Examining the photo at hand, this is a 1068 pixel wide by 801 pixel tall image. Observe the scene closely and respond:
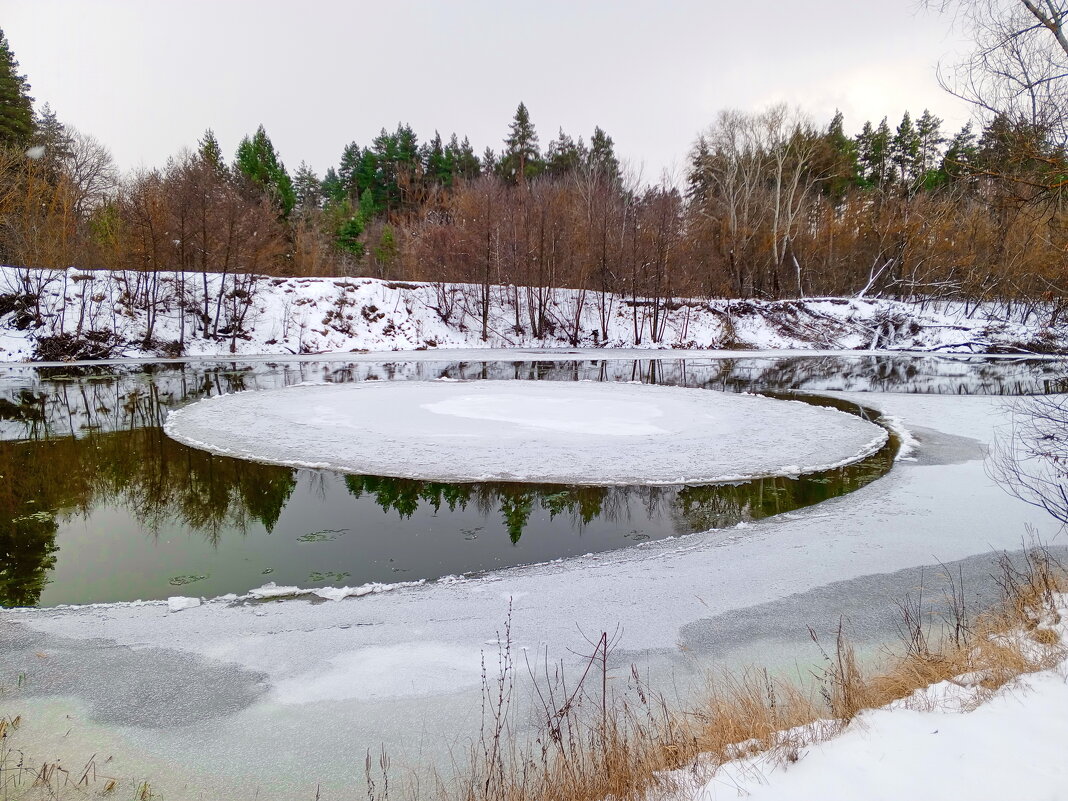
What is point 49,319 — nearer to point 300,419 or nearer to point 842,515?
point 300,419

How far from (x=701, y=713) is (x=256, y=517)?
19.9ft

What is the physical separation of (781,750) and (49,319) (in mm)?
30839

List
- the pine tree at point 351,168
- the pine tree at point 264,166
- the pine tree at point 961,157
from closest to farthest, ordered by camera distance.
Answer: the pine tree at point 961,157 < the pine tree at point 264,166 < the pine tree at point 351,168

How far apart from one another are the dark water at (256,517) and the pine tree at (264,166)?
34.3 meters

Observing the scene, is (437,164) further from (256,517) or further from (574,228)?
Answer: (256,517)

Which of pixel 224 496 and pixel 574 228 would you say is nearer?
pixel 224 496

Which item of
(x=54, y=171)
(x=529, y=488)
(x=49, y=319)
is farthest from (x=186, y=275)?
(x=529, y=488)

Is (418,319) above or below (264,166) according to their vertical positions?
below

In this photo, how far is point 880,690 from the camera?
3678 mm

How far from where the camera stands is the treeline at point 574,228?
27.8m

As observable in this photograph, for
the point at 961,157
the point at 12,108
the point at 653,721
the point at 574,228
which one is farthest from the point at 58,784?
the point at 12,108

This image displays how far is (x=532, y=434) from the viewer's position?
37.5 ft

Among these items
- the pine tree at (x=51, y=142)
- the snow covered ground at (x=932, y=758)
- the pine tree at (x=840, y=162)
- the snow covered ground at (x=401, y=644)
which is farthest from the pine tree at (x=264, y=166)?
the snow covered ground at (x=932, y=758)

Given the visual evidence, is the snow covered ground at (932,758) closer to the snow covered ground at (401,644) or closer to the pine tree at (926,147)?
the snow covered ground at (401,644)
